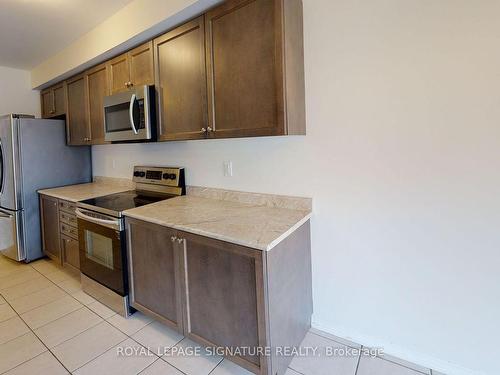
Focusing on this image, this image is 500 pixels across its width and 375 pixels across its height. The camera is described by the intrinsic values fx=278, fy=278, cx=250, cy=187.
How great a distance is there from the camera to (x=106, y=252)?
2131 mm

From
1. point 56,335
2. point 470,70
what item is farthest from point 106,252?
point 470,70

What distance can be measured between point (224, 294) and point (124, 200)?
136 cm

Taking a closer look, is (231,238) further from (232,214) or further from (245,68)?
(245,68)

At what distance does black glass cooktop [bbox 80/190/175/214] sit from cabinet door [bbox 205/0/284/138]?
2.97ft

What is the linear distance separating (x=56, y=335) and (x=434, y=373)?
2372mm

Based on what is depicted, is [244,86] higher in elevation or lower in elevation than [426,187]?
higher

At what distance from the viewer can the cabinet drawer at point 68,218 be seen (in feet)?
8.59

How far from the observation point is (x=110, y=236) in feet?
6.70

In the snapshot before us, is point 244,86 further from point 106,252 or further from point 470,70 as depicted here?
point 106,252

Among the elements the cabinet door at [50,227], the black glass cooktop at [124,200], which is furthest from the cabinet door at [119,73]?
the cabinet door at [50,227]

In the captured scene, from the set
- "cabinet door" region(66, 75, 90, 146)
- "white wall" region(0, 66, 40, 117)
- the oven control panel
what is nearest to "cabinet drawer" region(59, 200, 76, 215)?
the oven control panel

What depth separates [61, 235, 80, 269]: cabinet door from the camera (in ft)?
8.60

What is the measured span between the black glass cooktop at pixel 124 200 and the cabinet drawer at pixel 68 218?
1.28ft

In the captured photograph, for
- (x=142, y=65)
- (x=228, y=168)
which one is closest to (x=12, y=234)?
(x=142, y=65)
